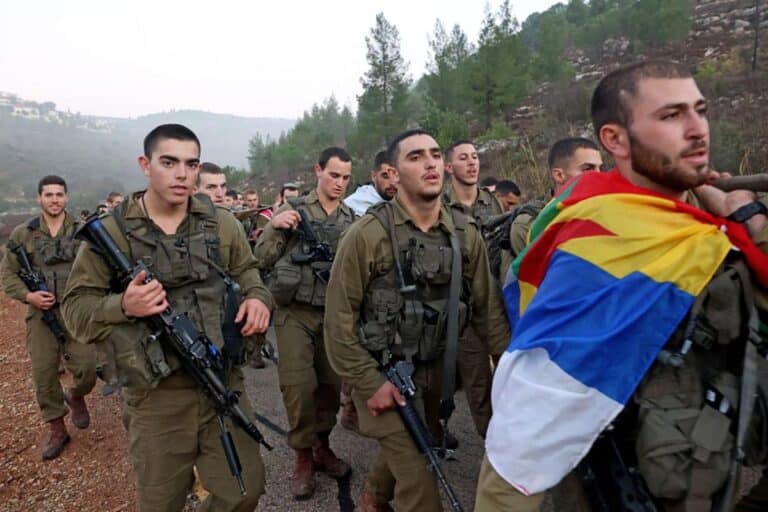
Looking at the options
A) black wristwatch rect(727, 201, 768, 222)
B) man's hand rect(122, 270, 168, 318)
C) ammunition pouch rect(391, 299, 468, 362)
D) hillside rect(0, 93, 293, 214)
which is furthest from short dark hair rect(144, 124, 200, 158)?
hillside rect(0, 93, 293, 214)

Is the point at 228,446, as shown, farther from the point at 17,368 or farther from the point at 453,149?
the point at 17,368

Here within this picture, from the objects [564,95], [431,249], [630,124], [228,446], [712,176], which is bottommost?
[228,446]

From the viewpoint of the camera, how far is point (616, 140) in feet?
4.85

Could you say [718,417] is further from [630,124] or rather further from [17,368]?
[17,368]

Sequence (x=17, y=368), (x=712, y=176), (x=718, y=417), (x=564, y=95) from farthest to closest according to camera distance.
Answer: (x=564, y=95), (x=17, y=368), (x=712, y=176), (x=718, y=417)

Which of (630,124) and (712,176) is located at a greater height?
(630,124)

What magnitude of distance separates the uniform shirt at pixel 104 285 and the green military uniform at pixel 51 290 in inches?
99.9

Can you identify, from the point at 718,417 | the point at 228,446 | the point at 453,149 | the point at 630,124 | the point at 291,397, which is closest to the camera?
→ the point at 718,417

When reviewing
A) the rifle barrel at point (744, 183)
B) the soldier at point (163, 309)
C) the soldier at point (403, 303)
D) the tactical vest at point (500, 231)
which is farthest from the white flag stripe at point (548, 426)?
the tactical vest at point (500, 231)

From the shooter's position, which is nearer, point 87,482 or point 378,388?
point 378,388

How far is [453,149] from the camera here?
16.1ft

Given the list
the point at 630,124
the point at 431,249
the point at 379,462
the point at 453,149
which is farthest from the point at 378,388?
the point at 453,149

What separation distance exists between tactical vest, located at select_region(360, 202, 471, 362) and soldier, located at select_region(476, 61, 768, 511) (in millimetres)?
1158

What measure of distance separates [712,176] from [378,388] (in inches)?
66.2
